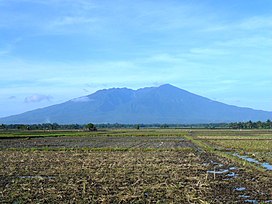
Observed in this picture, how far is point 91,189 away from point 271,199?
4875 mm

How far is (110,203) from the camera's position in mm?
9070

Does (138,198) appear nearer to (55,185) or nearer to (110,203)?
(110,203)

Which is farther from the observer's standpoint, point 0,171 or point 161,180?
point 0,171

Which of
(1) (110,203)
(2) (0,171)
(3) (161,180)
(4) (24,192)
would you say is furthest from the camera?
(2) (0,171)

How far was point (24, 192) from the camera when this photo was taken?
10.4 meters

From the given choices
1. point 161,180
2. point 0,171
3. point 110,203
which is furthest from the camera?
point 0,171

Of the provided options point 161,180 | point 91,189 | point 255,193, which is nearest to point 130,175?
point 161,180

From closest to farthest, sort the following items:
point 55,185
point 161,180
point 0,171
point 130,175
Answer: point 55,185 → point 161,180 → point 130,175 → point 0,171

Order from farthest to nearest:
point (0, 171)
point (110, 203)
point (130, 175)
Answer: point (0, 171)
point (130, 175)
point (110, 203)

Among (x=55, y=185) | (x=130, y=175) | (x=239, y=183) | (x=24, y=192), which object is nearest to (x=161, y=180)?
(x=130, y=175)

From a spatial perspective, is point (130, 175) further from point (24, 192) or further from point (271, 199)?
point (271, 199)

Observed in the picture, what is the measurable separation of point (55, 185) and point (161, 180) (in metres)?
3.42

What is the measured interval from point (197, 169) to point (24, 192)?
755cm

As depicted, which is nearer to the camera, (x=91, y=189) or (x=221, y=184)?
(x=91, y=189)
